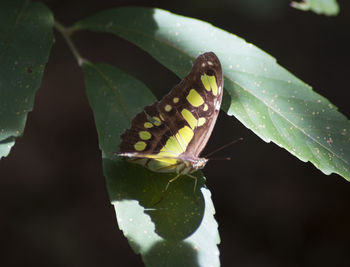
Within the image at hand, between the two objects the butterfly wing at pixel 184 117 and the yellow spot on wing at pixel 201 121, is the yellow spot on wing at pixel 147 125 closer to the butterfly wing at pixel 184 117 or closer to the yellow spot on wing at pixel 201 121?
the butterfly wing at pixel 184 117

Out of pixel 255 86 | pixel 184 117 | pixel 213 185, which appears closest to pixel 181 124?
pixel 184 117

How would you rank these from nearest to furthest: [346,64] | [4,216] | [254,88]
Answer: [254,88]
[4,216]
[346,64]

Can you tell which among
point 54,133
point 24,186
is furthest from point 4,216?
point 54,133

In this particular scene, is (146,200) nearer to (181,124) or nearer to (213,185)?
(181,124)

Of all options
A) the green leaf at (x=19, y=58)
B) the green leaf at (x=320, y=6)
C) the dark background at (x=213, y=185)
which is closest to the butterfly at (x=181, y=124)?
the green leaf at (x=19, y=58)

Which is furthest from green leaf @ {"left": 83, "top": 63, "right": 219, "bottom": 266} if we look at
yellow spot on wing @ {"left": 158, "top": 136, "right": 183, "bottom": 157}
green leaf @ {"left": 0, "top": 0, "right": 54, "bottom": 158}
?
green leaf @ {"left": 0, "top": 0, "right": 54, "bottom": 158}

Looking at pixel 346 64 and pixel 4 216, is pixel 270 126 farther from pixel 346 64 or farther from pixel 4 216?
pixel 346 64

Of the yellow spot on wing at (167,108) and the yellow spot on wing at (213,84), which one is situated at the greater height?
the yellow spot on wing at (213,84)
